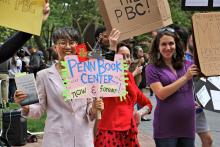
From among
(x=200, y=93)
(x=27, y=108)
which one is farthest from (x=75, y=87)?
(x=200, y=93)

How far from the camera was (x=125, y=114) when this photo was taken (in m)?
4.68

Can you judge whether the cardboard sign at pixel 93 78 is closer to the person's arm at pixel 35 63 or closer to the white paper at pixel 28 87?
the white paper at pixel 28 87

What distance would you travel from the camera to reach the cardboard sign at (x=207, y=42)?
3.89 meters

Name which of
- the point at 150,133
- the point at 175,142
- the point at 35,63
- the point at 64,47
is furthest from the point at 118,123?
the point at 35,63

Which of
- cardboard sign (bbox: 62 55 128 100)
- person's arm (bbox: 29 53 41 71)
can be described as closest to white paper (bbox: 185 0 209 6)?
cardboard sign (bbox: 62 55 128 100)

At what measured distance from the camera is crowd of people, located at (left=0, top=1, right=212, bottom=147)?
369 cm

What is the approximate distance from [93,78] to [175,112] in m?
0.86

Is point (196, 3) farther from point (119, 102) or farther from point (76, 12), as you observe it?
point (76, 12)

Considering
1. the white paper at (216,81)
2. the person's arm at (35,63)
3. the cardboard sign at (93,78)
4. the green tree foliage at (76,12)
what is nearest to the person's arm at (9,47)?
the cardboard sign at (93,78)

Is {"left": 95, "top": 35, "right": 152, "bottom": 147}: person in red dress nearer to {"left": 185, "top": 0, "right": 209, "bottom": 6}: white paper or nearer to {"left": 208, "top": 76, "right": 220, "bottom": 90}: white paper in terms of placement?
{"left": 208, "top": 76, "right": 220, "bottom": 90}: white paper

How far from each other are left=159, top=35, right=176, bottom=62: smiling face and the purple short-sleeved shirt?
15 centimetres

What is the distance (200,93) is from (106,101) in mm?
856

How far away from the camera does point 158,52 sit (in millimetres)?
4438

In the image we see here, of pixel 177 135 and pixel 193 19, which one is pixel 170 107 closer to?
pixel 177 135
